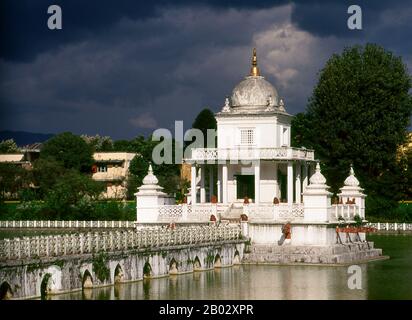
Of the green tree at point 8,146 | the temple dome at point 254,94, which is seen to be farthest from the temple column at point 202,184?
the green tree at point 8,146

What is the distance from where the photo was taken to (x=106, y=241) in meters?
37.8

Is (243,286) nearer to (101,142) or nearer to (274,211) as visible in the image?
(274,211)

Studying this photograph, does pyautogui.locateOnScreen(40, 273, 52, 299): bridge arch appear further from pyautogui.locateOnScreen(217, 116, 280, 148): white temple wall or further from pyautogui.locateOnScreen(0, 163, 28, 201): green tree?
pyautogui.locateOnScreen(0, 163, 28, 201): green tree

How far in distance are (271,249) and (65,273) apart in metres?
15.3

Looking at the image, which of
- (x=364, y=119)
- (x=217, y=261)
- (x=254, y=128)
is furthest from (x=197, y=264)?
(x=364, y=119)

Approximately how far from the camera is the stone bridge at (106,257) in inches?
1282

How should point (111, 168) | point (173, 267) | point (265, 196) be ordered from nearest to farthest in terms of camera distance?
point (173, 267) < point (265, 196) < point (111, 168)

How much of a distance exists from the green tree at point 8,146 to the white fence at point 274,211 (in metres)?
92.5

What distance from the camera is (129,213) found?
88812mm

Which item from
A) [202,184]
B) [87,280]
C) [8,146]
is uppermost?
[8,146]

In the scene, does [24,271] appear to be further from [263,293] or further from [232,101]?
[232,101]

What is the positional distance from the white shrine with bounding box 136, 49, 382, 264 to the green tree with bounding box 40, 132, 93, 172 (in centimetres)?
6184

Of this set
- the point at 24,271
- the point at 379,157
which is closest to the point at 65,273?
the point at 24,271

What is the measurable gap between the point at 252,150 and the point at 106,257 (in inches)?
652
